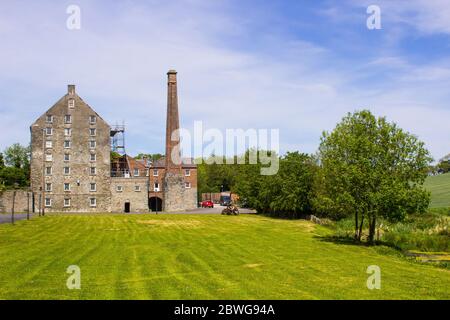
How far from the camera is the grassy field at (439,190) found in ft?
248

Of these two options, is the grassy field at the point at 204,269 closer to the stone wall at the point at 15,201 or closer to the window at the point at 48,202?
the stone wall at the point at 15,201

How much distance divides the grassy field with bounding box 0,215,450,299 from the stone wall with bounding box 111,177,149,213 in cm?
4629

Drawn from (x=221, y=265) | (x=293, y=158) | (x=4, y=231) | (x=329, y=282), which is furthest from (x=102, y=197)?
(x=329, y=282)

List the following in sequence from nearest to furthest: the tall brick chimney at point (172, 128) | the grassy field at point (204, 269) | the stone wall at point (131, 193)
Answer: the grassy field at point (204, 269) → the tall brick chimney at point (172, 128) → the stone wall at point (131, 193)

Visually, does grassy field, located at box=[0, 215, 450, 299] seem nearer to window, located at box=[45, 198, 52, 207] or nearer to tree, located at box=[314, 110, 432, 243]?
tree, located at box=[314, 110, 432, 243]

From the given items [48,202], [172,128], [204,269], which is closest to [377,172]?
[204,269]

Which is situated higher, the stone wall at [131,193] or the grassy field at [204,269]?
the stone wall at [131,193]

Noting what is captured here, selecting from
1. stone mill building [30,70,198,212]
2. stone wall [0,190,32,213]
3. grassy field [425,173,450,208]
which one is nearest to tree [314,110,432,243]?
grassy field [425,173,450,208]

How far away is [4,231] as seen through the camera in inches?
1628

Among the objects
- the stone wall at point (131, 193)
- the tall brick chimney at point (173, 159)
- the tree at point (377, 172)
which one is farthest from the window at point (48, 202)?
the tree at point (377, 172)

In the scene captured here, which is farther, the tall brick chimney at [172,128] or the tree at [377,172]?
the tall brick chimney at [172,128]

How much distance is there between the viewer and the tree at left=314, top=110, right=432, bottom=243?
3400 centimetres

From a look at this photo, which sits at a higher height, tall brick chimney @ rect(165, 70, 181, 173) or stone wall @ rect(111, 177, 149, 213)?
tall brick chimney @ rect(165, 70, 181, 173)
